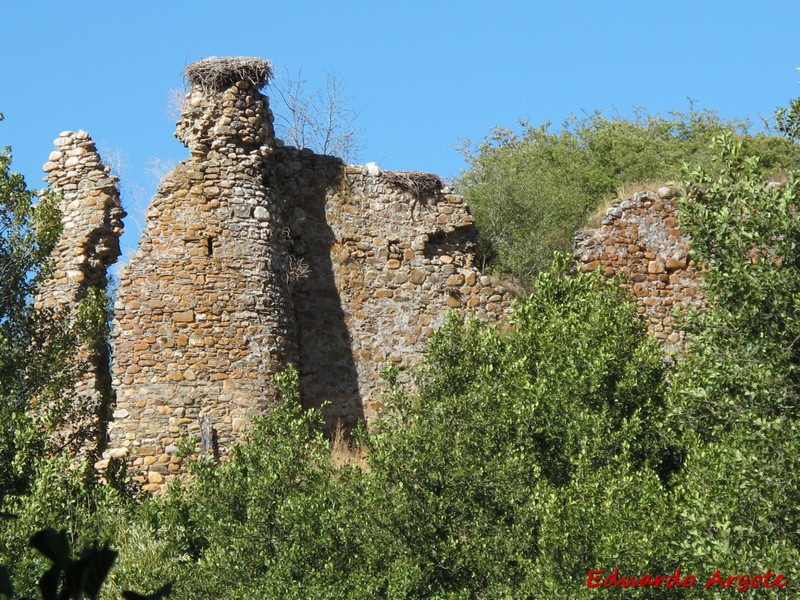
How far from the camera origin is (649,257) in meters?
21.3

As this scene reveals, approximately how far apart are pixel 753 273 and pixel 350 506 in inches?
207

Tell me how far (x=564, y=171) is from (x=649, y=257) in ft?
46.0

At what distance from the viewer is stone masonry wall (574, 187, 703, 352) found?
69.6 ft

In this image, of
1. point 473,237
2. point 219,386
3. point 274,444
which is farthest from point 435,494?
point 473,237

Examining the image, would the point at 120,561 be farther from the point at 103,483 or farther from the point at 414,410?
the point at 414,410

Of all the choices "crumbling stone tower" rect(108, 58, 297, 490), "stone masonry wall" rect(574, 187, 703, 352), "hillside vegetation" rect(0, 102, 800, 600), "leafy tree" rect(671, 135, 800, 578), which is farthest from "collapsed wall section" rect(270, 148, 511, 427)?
"leafy tree" rect(671, 135, 800, 578)

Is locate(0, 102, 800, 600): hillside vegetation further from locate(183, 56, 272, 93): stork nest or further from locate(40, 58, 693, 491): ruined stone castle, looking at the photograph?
locate(183, 56, 272, 93): stork nest

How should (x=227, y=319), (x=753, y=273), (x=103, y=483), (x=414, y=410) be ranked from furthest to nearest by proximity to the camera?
(x=227, y=319) < (x=103, y=483) < (x=414, y=410) < (x=753, y=273)

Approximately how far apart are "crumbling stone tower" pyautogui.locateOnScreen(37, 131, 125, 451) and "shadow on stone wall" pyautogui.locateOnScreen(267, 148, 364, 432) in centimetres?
259

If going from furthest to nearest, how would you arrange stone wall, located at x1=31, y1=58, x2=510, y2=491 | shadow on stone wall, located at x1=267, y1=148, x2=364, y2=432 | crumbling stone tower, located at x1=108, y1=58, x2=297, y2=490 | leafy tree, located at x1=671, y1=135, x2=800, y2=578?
shadow on stone wall, located at x1=267, y1=148, x2=364, y2=432 < stone wall, located at x1=31, y1=58, x2=510, y2=491 < crumbling stone tower, located at x1=108, y1=58, x2=297, y2=490 < leafy tree, located at x1=671, y1=135, x2=800, y2=578

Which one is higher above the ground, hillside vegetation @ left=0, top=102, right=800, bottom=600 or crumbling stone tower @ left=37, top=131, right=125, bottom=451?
crumbling stone tower @ left=37, top=131, right=125, bottom=451

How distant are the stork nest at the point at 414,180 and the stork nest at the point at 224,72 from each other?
2649mm

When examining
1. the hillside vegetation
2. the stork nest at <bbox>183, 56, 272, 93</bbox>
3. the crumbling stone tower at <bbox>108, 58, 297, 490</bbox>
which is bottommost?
the hillside vegetation

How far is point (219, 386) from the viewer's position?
64.5ft
